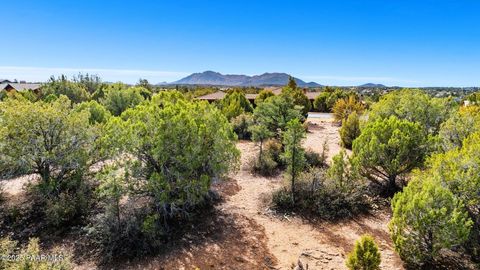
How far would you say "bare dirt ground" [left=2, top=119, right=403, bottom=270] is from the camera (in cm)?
1123

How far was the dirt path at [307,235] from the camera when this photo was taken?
11180 mm

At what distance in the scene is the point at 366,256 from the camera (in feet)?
30.0

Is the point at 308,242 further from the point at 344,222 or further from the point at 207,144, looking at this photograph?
the point at 207,144

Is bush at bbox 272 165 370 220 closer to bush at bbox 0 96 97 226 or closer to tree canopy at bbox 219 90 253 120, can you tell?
bush at bbox 0 96 97 226

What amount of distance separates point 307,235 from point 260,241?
202 centimetres

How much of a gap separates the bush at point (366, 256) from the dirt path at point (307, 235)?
1.51m

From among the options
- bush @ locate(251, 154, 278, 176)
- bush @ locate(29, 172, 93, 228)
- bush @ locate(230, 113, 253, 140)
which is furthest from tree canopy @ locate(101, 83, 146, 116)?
bush @ locate(29, 172, 93, 228)

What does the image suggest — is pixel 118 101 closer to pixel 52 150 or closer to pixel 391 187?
pixel 52 150

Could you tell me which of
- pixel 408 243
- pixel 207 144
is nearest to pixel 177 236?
pixel 207 144

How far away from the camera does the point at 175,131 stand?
12.7 m

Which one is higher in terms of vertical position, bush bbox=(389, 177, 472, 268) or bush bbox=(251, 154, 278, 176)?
bush bbox=(389, 177, 472, 268)

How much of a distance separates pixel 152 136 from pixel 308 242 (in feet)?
25.2

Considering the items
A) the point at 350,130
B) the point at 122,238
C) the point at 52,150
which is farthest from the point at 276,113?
the point at 122,238

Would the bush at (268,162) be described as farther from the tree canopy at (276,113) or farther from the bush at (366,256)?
the bush at (366,256)
